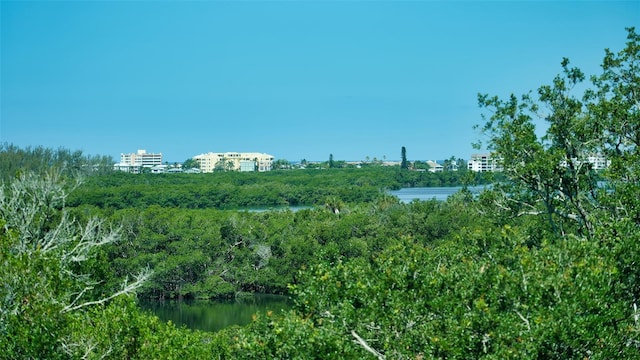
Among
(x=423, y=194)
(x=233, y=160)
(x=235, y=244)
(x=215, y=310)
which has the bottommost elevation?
(x=215, y=310)

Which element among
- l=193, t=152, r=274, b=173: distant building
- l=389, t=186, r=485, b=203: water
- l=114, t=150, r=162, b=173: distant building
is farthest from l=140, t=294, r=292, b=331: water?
l=114, t=150, r=162, b=173: distant building

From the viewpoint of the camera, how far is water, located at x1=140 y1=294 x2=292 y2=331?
26703 mm

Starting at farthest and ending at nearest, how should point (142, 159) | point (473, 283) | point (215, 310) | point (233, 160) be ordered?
point (142, 159) → point (233, 160) → point (215, 310) → point (473, 283)

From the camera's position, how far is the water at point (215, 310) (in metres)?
26.7

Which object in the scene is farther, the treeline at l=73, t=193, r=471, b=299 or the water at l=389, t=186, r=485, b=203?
the water at l=389, t=186, r=485, b=203

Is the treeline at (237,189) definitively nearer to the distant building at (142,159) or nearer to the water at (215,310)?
the water at (215,310)

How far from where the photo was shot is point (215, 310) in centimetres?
2888

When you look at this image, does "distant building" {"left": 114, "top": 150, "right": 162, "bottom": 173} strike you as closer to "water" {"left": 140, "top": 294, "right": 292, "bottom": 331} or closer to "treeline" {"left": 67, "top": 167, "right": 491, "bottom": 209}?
"treeline" {"left": 67, "top": 167, "right": 491, "bottom": 209}

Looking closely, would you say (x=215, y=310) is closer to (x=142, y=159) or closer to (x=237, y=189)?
(x=237, y=189)

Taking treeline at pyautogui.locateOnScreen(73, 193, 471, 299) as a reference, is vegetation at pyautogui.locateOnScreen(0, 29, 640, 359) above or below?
above

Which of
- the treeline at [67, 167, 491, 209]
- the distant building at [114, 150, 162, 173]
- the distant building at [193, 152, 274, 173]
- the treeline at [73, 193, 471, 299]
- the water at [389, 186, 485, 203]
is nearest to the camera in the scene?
the treeline at [73, 193, 471, 299]

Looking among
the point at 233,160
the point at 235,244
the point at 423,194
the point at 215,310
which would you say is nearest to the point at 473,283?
the point at 215,310

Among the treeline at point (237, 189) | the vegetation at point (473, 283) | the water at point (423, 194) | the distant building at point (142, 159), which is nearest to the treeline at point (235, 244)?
the vegetation at point (473, 283)

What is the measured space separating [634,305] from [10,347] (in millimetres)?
6532
